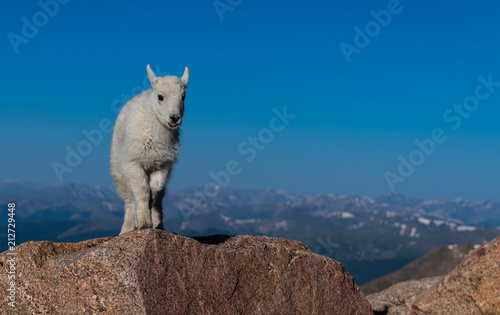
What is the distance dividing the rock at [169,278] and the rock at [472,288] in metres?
2.35

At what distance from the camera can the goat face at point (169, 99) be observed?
1310 cm

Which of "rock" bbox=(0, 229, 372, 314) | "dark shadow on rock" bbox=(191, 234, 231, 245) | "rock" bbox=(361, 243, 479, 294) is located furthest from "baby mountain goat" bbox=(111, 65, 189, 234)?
"rock" bbox=(361, 243, 479, 294)

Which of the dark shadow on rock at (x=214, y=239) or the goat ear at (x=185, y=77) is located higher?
the goat ear at (x=185, y=77)

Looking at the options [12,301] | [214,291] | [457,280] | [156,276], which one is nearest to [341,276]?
[457,280]

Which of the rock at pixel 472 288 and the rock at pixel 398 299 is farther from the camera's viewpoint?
the rock at pixel 398 299

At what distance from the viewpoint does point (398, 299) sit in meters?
17.0

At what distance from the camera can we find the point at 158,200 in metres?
14.8

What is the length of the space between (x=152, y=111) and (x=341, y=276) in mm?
7046

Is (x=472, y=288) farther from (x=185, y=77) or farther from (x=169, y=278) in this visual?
(x=185, y=77)

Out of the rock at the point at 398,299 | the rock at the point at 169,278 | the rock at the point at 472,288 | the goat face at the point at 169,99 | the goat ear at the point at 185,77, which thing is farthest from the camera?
the rock at the point at 398,299

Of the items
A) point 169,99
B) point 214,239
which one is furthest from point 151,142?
point 214,239

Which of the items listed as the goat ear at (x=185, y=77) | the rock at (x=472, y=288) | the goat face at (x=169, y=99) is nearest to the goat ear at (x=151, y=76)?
the goat face at (x=169, y=99)

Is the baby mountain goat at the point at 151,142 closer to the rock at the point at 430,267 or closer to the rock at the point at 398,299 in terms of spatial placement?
the rock at the point at 398,299

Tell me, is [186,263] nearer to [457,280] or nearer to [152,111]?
[152,111]
